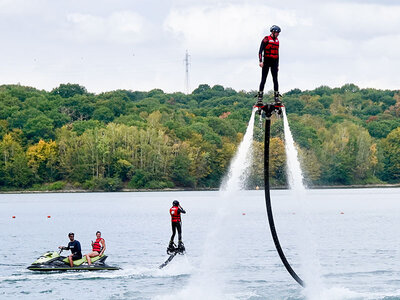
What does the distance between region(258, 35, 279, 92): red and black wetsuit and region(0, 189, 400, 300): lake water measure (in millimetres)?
4470

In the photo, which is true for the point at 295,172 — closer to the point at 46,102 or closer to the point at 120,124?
the point at 120,124

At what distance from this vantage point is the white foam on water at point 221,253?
22.8 m

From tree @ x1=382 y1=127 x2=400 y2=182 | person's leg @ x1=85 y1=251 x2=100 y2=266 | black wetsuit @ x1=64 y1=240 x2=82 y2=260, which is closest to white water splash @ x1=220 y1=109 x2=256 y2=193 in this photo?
black wetsuit @ x1=64 y1=240 x2=82 y2=260

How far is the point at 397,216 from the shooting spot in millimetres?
93250

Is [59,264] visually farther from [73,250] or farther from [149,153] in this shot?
[149,153]

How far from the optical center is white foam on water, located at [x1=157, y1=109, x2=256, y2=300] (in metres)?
22.8

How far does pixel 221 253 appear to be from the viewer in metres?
51.0

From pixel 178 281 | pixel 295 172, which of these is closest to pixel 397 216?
pixel 178 281

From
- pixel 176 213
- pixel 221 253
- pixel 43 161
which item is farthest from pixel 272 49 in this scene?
pixel 43 161

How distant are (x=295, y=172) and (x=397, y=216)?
73594 millimetres

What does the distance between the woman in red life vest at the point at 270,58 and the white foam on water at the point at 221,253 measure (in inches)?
25.8

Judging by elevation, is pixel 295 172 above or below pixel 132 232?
above

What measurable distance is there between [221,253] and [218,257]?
3046mm

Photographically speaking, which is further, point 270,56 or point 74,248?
point 74,248
